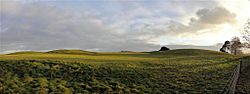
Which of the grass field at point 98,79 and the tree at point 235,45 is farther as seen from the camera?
the tree at point 235,45

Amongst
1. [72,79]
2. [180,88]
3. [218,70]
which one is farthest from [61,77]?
[218,70]

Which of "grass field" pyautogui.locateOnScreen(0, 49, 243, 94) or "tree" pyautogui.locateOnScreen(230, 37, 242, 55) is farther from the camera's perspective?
"tree" pyautogui.locateOnScreen(230, 37, 242, 55)

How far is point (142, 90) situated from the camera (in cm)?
2927

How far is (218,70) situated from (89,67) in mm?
13783

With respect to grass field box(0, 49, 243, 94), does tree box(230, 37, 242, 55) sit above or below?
above

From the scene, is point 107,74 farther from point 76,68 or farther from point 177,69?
point 177,69

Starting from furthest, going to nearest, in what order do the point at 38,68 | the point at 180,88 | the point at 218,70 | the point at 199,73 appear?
1. the point at 218,70
2. the point at 199,73
3. the point at 38,68
4. the point at 180,88

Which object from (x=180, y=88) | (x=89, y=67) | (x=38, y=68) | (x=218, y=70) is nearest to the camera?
(x=180, y=88)

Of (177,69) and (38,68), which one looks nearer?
(38,68)

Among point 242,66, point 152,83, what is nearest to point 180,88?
point 152,83

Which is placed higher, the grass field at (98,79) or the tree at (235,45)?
the tree at (235,45)

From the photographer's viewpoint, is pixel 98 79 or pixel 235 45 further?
pixel 235 45

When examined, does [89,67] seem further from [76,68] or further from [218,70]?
[218,70]

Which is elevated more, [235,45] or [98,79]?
[235,45]
